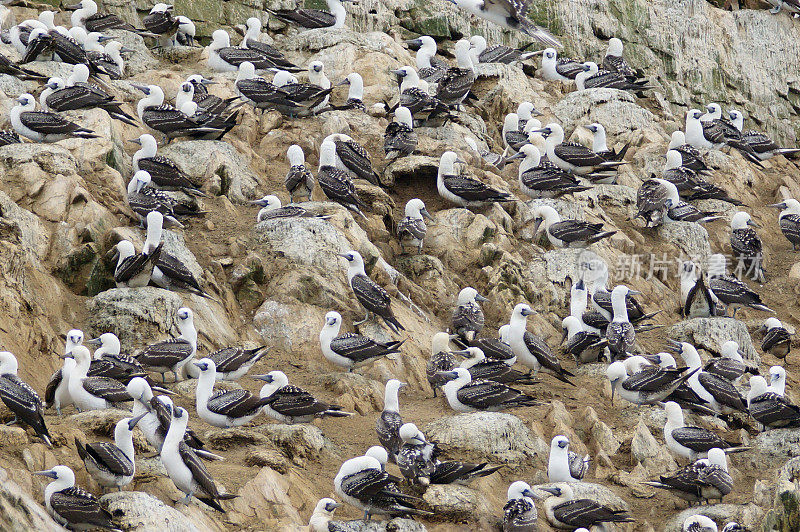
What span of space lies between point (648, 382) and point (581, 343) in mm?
1713

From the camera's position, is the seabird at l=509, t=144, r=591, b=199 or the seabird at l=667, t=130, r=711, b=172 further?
the seabird at l=667, t=130, r=711, b=172

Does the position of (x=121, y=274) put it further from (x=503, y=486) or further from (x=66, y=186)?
(x=503, y=486)

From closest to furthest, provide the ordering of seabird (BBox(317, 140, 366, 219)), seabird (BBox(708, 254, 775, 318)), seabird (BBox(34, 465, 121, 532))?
seabird (BBox(34, 465, 121, 532)) → seabird (BBox(317, 140, 366, 219)) → seabird (BBox(708, 254, 775, 318))

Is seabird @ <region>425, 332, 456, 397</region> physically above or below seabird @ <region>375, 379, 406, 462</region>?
below

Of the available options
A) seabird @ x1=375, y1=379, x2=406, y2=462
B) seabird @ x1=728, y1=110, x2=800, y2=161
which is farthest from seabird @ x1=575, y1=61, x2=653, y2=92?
seabird @ x1=375, y1=379, x2=406, y2=462

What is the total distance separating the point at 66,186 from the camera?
16828 mm

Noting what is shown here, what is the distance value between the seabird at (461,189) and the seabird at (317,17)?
23.1ft

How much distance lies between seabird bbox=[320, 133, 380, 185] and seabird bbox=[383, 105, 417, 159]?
3.43 ft

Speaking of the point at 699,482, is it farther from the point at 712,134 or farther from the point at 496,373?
the point at 712,134

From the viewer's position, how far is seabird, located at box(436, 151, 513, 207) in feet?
66.5

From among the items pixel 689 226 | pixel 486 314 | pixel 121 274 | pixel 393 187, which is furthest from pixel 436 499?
pixel 689 226

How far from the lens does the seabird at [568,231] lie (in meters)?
20.5

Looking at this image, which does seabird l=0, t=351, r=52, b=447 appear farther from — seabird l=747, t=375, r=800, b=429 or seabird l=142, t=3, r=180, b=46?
seabird l=142, t=3, r=180, b=46

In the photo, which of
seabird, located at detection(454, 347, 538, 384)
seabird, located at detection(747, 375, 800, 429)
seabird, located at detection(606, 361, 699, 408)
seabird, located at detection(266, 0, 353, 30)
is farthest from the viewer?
seabird, located at detection(266, 0, 353, 30)
